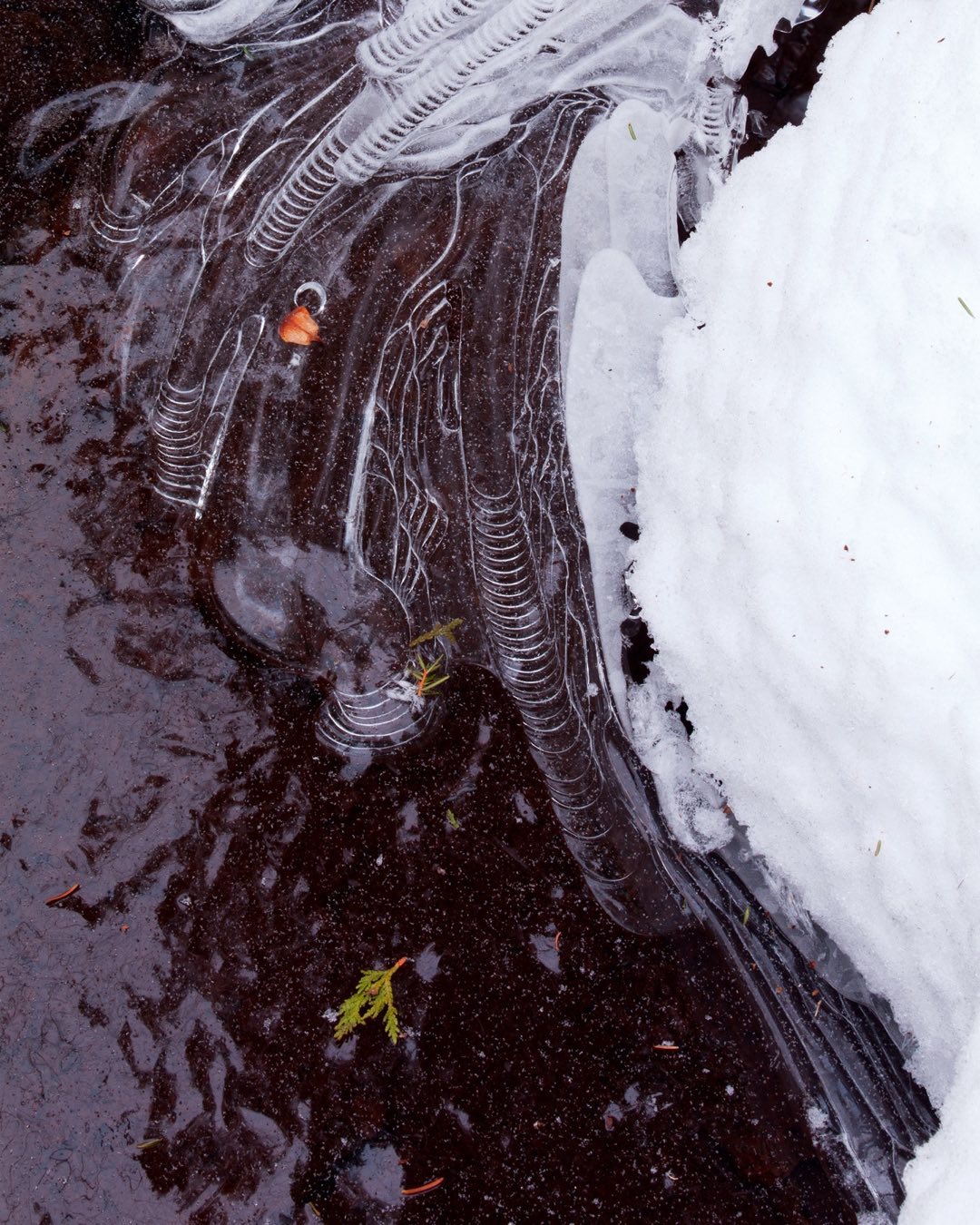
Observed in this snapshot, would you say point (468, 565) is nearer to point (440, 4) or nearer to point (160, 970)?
point (160, 970)

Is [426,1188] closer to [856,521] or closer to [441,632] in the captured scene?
[441,632]

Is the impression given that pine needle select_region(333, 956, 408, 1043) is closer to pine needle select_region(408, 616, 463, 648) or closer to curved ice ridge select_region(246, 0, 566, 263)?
pine needle select_region(408, 616, 463, 648)

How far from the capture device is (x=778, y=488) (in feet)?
7.60

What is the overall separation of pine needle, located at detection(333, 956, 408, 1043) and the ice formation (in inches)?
29.4

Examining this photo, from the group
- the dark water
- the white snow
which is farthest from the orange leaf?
the white snow

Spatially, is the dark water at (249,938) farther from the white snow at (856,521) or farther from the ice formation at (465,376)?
the white snow at (856,521)

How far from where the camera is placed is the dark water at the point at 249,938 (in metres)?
2.42

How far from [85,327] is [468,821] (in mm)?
2059

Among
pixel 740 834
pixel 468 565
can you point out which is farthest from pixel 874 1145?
pixel 468 565

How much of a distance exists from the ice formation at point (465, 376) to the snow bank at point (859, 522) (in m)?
0.19

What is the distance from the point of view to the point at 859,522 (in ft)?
7.36

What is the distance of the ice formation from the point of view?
2.54 meters

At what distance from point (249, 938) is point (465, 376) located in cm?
198

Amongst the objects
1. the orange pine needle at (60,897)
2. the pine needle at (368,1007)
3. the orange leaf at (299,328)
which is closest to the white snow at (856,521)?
the orange leaf at (299,328)
